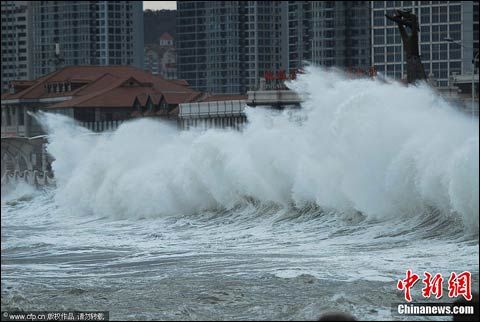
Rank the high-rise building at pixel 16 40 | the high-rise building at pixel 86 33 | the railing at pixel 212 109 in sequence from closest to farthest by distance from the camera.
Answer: the railing at pixel 212 109, the high-rise building at pixel 16 40, the high-rise building at pixel 86 33

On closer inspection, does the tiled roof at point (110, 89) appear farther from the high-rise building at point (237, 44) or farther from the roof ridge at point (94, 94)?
the high-rise building at point (237, 44)

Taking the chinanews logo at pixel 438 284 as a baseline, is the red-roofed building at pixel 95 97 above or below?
above

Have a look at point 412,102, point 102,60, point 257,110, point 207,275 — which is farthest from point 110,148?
point 102,60

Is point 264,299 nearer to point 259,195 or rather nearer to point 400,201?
point 400,201

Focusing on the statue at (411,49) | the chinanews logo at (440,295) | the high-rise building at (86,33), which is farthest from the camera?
the high-rise building at (86,33)

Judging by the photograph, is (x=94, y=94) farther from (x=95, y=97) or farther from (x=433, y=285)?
(x=433, y=285)

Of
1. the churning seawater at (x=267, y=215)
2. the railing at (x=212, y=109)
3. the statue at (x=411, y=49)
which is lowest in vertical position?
the churning seawater at (x=267, y=215)

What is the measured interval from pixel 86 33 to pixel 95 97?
3388 inches

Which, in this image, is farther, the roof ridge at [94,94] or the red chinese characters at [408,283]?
the roof ridge at [94,94]

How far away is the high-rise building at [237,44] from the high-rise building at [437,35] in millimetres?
38205

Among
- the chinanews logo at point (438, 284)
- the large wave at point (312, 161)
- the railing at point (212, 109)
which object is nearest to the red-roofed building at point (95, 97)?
the railing at point (212, 109)

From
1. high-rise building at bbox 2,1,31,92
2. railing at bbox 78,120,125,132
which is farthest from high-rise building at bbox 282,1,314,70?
railing at bbox 78,120,125,132

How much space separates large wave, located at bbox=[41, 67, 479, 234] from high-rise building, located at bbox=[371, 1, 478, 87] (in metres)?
69.9

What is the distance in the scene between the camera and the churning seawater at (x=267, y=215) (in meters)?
26.5
